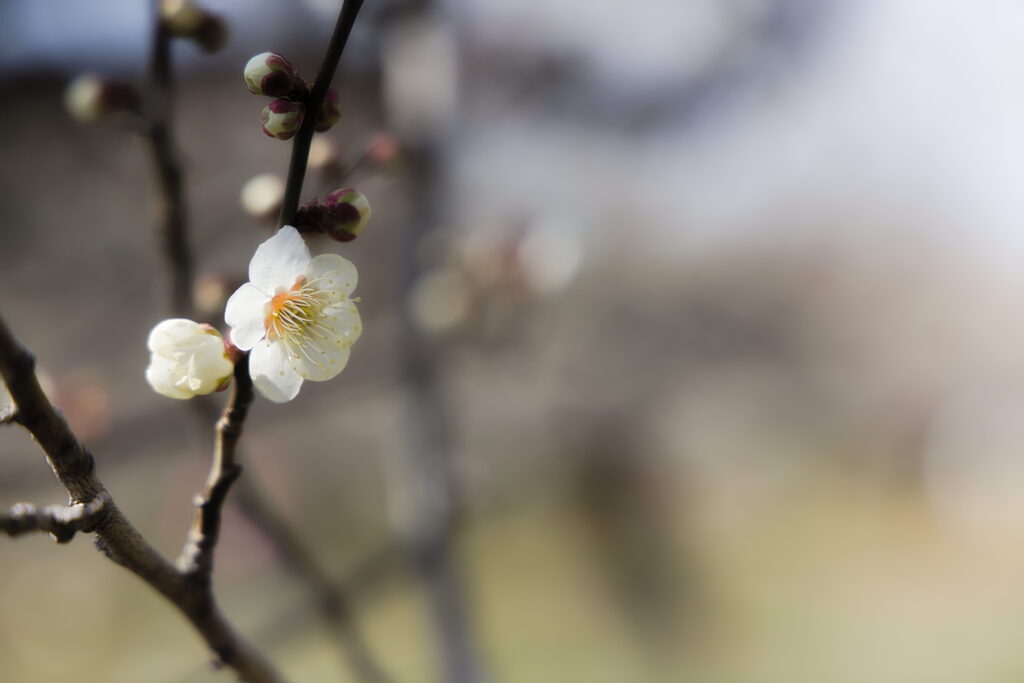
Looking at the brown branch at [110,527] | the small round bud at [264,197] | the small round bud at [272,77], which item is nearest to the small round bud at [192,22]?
the small round bud at [264,197]

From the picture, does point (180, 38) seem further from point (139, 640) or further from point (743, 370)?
point (743, 370)

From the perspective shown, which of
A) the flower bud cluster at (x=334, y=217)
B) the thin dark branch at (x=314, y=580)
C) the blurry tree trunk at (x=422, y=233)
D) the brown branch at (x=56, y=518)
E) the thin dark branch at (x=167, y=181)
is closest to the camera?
the brown branch at (x=56, y=518)

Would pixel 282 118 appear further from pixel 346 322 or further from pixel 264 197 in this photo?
pixel 264 197

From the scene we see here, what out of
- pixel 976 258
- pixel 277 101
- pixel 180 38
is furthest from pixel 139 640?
pixel 976 258

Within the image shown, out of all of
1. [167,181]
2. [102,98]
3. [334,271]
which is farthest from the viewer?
[102,98]

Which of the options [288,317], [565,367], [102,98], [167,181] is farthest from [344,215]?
[565,367]

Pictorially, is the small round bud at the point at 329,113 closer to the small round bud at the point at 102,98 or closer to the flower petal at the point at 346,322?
the flower petal at the point at 346,322

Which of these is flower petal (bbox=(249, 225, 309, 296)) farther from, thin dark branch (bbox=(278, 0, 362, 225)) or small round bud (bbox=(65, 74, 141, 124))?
small round bud (bbox=(65, 74, 141, 124))
